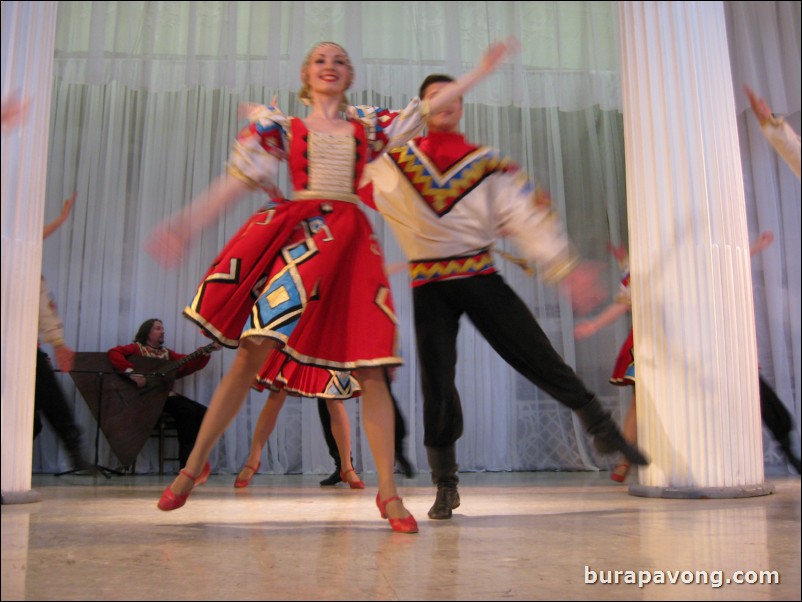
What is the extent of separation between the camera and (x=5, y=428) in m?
1.39

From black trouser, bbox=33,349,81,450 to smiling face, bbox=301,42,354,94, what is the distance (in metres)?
1.01

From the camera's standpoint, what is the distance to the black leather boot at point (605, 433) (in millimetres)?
2400

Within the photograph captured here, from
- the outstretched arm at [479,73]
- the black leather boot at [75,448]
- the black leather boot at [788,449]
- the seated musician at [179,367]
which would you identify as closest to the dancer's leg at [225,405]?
the black leather boot at [75,448]

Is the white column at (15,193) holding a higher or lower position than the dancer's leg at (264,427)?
higher

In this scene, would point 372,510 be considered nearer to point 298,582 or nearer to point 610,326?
point 298,582

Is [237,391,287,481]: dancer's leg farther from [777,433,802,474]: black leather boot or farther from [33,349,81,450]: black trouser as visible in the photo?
[777,433,802,474]: black leather boot

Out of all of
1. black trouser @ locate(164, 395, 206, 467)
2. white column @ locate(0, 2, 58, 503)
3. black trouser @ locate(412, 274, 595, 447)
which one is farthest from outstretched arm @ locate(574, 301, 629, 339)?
black trouser @ locate(164, 395, 206, 467)

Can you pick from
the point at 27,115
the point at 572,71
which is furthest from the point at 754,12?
the point at 27,115

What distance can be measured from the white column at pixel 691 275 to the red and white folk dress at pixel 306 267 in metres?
1.35

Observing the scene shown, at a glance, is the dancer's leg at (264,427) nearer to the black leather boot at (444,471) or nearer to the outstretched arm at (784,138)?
the black leather boot at (444,471)

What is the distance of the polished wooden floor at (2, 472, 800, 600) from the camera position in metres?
1.27

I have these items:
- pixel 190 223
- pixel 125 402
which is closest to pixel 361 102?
pixel 125 402

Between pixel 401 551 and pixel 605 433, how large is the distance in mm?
903

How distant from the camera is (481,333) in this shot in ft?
8.10
